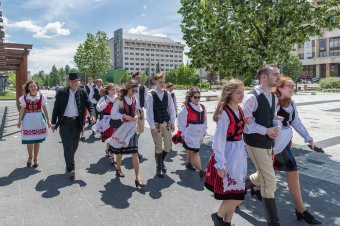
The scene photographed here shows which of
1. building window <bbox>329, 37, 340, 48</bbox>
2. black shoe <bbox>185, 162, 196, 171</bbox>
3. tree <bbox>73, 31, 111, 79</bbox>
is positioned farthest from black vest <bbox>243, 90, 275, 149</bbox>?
building window <bbox>329, 37, 340, 48</bbox>

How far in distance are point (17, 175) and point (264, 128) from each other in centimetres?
514

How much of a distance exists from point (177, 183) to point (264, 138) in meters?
2.45

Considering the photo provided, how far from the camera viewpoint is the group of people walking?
3.43m

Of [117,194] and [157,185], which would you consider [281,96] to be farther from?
[117,194]

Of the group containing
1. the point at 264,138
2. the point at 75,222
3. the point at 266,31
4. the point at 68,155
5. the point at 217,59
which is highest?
the point at 266,31

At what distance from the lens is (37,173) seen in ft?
20.8

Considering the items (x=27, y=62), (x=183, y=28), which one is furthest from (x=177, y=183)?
(x=27, y=62)

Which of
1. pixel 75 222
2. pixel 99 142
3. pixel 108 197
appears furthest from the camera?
pixel 99 142

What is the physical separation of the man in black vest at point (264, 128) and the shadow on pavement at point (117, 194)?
214 centimetres

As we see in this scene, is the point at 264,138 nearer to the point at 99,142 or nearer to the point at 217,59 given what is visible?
the point at 217,59

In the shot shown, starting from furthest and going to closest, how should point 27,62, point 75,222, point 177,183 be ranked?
point 27,62, point 177,183, point 75,222

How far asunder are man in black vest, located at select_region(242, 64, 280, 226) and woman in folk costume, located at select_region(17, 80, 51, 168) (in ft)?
16.5

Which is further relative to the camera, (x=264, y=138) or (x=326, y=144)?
(x=326, y=144)

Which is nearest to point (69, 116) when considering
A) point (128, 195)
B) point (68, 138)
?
point (68, 138)
